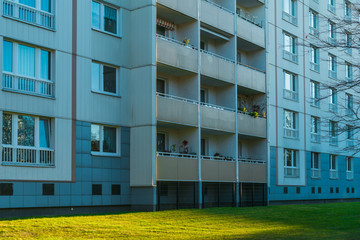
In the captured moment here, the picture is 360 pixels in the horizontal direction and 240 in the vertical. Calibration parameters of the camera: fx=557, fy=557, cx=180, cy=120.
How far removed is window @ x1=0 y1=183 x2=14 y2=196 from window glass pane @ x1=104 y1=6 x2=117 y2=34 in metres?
8.08

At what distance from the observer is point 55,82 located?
2127 cm

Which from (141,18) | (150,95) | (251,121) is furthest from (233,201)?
(141,18)

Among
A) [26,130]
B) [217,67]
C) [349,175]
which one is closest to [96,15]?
[26,130]

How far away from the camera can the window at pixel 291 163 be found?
35.1 meters

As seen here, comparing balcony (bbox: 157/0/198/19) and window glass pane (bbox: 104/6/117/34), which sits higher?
balcony (bbox: 157/0/198/19)

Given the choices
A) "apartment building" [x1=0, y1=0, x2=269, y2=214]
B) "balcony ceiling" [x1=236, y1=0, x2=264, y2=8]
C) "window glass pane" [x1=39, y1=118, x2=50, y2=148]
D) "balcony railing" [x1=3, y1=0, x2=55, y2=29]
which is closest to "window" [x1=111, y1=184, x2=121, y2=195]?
"apartment building" [x1=0, y1=0, x2=269, y2=214]

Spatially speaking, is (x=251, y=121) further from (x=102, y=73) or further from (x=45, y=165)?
(x=45, y=165)

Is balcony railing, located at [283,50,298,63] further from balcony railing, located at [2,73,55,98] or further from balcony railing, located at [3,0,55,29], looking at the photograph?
balcony railing, located at [2,73,55,98]

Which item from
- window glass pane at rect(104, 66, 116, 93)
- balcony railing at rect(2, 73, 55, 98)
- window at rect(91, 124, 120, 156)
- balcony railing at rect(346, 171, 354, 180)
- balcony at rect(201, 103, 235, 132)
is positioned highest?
window glass pane at rect(104, 66, 116, 93)

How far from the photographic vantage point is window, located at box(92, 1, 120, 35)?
23.5 metres

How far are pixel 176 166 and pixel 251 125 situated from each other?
7371 millimetres

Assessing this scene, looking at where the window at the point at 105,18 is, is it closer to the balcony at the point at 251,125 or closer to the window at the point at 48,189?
the window at the point at 48,189

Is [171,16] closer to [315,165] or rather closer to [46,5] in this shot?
[46,5]

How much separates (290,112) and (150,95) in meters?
15.5
